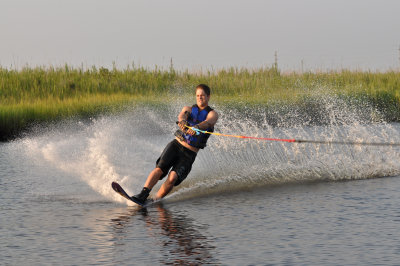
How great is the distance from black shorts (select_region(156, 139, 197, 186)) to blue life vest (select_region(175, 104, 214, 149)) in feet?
0.44

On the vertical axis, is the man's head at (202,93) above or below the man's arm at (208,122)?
above

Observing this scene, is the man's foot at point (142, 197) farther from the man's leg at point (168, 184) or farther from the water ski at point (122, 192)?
the man's leg at point (168, 184)

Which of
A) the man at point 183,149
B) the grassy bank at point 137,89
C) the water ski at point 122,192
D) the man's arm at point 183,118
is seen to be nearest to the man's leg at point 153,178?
the man at point 183,149

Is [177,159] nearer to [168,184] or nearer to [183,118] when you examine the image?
[168,184]

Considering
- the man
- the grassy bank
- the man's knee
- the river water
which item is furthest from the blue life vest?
the grassy bank

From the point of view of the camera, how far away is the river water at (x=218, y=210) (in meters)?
7.55

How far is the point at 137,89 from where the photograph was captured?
33.4 metres

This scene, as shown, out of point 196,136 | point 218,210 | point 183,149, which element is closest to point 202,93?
point 196,136

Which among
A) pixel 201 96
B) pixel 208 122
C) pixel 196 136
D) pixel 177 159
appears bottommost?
pixel 177 159

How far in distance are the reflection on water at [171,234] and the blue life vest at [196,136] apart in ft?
3.51

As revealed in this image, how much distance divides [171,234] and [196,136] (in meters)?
2.47

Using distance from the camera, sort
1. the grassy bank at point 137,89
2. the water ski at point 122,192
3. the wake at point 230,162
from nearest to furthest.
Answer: the water ski at point 122,192
the wake at point 230,162
the grassy bank at point 137,89

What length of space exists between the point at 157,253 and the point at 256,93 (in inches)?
1020

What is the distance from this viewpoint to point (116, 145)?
828 inches
